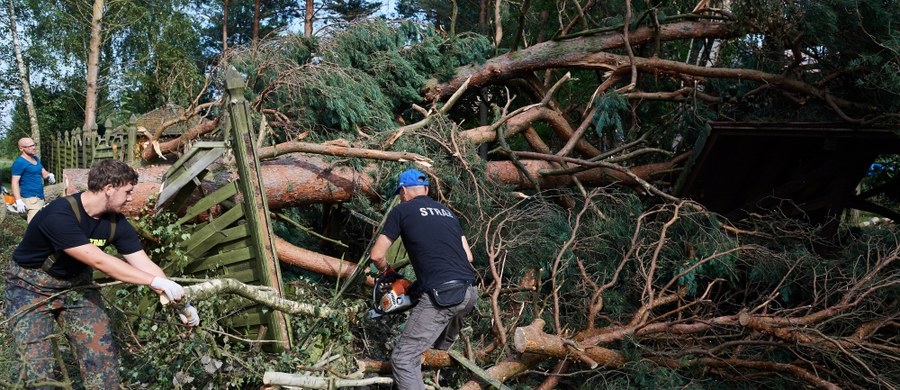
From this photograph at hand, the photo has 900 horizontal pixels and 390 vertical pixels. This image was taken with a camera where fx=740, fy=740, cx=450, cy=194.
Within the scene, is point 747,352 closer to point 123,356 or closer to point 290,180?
point 290,180

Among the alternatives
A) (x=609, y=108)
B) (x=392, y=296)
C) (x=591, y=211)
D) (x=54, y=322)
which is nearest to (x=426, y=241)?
(x=392, y=296)

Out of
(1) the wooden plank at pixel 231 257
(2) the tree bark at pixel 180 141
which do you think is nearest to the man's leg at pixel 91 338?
(1) the wooden plank at pixel 231 257

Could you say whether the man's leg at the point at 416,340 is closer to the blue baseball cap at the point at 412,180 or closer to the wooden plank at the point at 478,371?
the wooden plank at the point at 478,371

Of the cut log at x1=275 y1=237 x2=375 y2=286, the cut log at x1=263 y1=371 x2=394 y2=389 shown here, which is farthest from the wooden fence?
the cut log at x1=263 y1=371 x2=394 y2=389

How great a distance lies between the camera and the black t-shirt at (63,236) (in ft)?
10.9

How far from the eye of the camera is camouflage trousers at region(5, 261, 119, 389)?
3514 millimetres

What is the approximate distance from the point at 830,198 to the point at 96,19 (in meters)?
15.7

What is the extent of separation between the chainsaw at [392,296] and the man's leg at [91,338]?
4.68ft

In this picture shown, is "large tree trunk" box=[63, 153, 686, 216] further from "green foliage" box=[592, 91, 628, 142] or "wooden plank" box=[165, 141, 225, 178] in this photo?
"green foliage" box=[592, 91, 628, 142]

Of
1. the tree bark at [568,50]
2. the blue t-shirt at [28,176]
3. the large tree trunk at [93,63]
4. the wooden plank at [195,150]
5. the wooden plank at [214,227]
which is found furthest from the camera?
the large tree trunk at [93,63]

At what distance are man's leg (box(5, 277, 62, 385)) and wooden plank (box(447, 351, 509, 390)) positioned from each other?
7.18 feet

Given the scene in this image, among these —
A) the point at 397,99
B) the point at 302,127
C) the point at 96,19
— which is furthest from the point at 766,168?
the point at 96,19

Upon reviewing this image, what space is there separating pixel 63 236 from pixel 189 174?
155cm

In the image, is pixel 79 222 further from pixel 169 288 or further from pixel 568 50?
pixel 568 50
